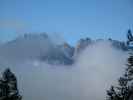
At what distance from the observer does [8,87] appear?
45.6m

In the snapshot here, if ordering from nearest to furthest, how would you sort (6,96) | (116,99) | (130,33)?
(130,33)
(6,96)
(116,99)

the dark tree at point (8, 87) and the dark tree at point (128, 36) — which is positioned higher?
the dark tree at point (128, 36)

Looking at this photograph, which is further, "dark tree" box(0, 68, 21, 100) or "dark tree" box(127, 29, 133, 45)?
"dark tree" box(0, 68, 21, 100)

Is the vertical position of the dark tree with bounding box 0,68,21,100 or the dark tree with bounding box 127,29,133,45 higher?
the dark tree with bounding box 127,29,133,45

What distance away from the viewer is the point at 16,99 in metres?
44.9

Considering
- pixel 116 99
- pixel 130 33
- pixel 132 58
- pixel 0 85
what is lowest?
pixel 116 99

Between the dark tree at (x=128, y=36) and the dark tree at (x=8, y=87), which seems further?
the dark tree at (x=8, y=87)

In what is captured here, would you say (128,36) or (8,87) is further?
(8,87)

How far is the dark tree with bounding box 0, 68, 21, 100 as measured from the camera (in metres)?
44.6

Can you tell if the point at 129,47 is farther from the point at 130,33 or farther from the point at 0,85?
the point at 0,85

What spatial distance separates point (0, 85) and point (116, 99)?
1492 cm

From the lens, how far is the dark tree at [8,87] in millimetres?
44594

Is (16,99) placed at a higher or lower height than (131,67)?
lower

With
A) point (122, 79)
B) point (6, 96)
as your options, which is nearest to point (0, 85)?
point (6, 96)
